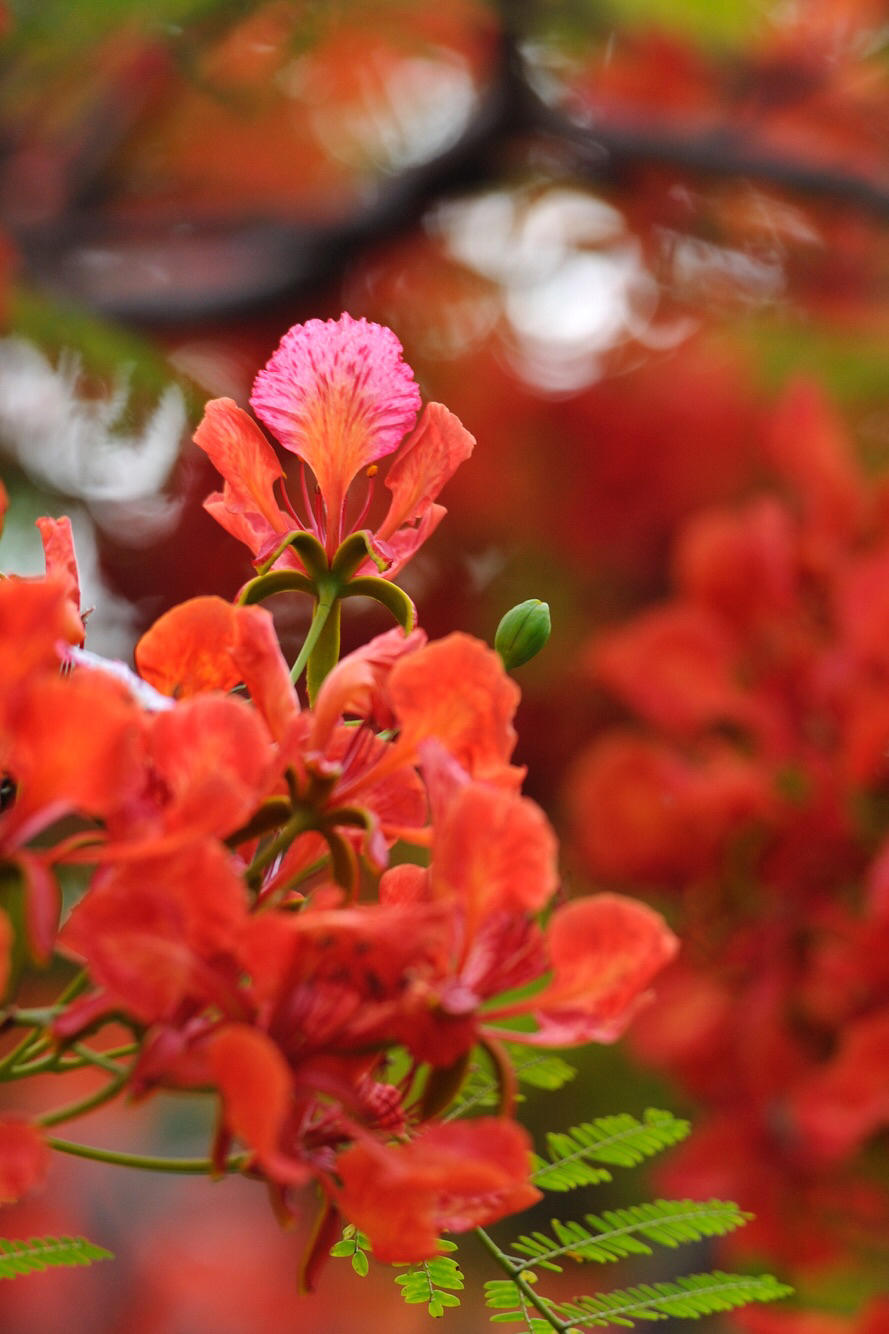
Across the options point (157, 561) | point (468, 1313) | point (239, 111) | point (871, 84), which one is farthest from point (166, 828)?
point (871, 84)

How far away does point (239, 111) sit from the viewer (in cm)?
179

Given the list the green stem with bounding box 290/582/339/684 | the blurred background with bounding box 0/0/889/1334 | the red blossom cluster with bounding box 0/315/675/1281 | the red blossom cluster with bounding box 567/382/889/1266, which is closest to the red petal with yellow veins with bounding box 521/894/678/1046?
the red blossom cluster with bounding box 0/315/675/1281

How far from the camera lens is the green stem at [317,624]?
437 millimetres

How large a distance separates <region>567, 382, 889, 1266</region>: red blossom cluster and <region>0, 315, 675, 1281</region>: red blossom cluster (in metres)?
0.69

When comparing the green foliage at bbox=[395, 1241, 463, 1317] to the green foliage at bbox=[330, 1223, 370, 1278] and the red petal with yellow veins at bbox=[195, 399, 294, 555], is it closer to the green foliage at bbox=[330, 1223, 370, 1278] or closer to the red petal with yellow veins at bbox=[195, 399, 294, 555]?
the green foliage at bbox=[330, 1223, 370, 1278]

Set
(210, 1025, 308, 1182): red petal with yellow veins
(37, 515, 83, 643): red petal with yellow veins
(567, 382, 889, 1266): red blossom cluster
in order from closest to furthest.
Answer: (210, 1025, 308, 1182): red petal with yellow veins
(37, 515, 83, 643): red petal with yellow veins
(567, 382, 889, 1266): red blossom cluster

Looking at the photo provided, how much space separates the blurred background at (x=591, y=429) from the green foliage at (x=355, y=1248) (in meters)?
0.40

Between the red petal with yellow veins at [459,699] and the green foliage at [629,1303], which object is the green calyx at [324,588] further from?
the green foliage at [629,1303]

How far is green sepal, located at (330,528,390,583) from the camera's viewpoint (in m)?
0.46

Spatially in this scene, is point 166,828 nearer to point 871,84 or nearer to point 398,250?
point 398,250

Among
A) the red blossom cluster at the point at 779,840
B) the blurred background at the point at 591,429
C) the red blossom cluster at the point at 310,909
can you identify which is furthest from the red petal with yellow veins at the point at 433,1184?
the red blossom cluster at the point at 779,840

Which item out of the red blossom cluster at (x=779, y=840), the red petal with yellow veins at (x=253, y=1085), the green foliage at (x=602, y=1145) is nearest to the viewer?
the red petal with yellow veins at (x=253, y=1085)

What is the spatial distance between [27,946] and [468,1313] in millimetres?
2510

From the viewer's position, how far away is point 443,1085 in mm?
371
